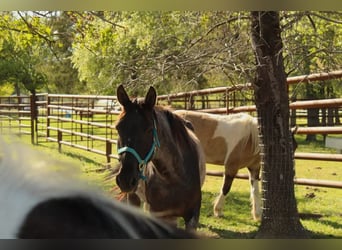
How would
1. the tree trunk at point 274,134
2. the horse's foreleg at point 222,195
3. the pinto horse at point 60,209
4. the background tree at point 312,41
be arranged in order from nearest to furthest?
the pinto horse at point 60,209 < the background tree at point 312,41 < the tree trunk at point 274,134 < the horse's foreleg at point 222,195

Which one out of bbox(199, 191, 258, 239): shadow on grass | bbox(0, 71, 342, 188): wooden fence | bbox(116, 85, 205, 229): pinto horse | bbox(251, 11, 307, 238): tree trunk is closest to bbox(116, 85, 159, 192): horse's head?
bbox(116, 85, 205, 229): pinto horse

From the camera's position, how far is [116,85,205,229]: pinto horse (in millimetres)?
2068

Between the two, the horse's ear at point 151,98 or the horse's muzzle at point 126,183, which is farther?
the horse's ear at point 151,98

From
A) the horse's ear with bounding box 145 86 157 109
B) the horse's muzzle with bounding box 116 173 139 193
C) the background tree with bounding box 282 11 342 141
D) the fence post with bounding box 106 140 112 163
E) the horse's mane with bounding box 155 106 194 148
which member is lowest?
the horse's muzzle with bounding box 116 173 139 193

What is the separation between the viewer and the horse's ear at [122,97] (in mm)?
2170

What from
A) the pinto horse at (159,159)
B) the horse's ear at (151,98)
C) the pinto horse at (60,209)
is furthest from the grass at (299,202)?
the pinto horse at (60,209)

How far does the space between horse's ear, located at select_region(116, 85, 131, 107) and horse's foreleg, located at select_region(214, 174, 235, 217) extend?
815mm

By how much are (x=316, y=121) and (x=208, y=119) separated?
0.65m

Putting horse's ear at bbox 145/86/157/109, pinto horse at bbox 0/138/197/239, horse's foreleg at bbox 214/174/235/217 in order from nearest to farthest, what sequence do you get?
pinto horse at bbox 0/138/197/239
horse's ear at bbox 145/86/157/109
horse's foreleg at bbox 214/174/235/217

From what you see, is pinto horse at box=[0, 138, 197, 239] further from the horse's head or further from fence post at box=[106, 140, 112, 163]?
fence post at box=[106, 140, 112, 163]

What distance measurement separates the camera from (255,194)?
8.71 feet

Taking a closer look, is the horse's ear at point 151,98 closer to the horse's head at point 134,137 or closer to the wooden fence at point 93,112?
the horse's head at point 134,137
